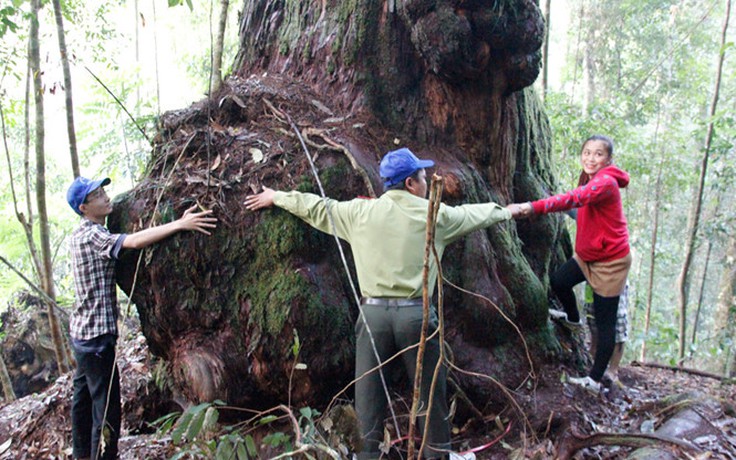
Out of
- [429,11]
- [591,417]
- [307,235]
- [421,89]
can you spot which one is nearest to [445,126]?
[421,89]

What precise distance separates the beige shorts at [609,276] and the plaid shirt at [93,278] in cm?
415

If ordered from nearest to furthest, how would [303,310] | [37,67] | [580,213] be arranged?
[303,310] → [580,213] → [37,67]

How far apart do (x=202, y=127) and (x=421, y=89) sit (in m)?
2.14

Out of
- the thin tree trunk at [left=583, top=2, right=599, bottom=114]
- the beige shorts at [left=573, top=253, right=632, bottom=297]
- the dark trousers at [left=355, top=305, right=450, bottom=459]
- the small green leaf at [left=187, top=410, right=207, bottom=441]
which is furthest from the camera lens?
the thin tree trunk at [left=583, top=2, right=599, bottom=114]

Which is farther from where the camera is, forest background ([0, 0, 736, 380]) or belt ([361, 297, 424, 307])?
forest background ([0, 0, 736, 380])

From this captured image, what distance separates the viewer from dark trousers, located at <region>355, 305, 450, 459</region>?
135 inches

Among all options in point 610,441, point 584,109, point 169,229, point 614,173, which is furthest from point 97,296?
point 584,109

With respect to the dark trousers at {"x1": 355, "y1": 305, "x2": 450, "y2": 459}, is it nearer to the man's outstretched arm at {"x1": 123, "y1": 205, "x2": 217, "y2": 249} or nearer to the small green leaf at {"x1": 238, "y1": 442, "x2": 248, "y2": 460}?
the small green leaf at {"x1": 238, "y1": 442, "x2": 248, "y2": 460}

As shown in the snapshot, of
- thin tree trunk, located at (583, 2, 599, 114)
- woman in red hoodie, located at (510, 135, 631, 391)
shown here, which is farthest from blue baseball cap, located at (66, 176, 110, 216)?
thin tree trunk, located at (583, 2, 599, 114)

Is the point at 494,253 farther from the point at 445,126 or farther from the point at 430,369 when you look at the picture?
the point at 430,369

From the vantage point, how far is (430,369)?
11.7 feet

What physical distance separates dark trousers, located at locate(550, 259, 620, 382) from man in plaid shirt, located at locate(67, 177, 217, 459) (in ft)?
11.1

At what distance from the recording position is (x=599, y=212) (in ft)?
15.2

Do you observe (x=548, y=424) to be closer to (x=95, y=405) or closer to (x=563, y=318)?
(x=563, y=318)
